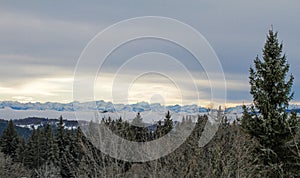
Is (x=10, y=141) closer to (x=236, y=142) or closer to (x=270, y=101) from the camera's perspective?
(x=270, y=101)

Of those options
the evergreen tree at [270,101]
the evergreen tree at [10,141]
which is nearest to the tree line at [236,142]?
the evergreen tree at [270,101]

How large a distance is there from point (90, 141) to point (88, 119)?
72 cm

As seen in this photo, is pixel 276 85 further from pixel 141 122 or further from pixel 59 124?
pixel 59 124

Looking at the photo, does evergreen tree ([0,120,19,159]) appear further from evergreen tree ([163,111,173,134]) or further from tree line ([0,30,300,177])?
evergreen tree ([163,111,173,134])

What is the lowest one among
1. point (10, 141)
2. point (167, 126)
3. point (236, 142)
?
point (10, 141)

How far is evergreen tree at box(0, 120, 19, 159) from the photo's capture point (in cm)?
4820

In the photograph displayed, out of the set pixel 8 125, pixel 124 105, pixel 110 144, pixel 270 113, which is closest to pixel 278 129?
pixel 270 113

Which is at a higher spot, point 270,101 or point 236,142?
point 270,101

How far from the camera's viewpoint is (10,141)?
49156 millimetres

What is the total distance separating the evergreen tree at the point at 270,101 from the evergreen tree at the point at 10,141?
3673 cm

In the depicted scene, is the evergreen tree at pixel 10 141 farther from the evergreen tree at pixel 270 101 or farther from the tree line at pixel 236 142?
the evergreen tree at pixel 270 101

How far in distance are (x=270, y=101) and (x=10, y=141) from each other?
127ft

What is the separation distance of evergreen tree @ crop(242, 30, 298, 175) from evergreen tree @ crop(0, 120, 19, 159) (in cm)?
3673

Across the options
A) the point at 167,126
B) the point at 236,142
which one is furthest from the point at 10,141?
the point at 236,142
